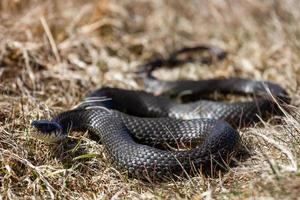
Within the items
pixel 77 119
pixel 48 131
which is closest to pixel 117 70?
pixel 77 119

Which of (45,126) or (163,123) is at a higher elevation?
(45,126)

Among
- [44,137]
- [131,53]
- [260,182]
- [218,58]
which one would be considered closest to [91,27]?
[131,53]

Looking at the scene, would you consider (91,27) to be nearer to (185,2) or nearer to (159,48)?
(159,48)

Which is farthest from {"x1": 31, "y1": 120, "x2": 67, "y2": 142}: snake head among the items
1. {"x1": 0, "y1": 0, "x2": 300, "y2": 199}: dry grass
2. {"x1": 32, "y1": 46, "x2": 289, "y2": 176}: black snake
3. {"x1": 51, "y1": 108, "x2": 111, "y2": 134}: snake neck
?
{"x1": 51, "y1": 108, "x2": 111, "y2": 134}: snake neck

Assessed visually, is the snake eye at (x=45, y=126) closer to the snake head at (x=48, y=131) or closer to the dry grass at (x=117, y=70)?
the snake head at (x=48, y=131)

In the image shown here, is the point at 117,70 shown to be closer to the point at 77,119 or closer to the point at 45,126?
the point at 77,119

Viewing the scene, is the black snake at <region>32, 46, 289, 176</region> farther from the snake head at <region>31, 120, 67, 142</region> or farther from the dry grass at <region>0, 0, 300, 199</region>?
the dry grass at <region>0, 0, 300, 199</region>
